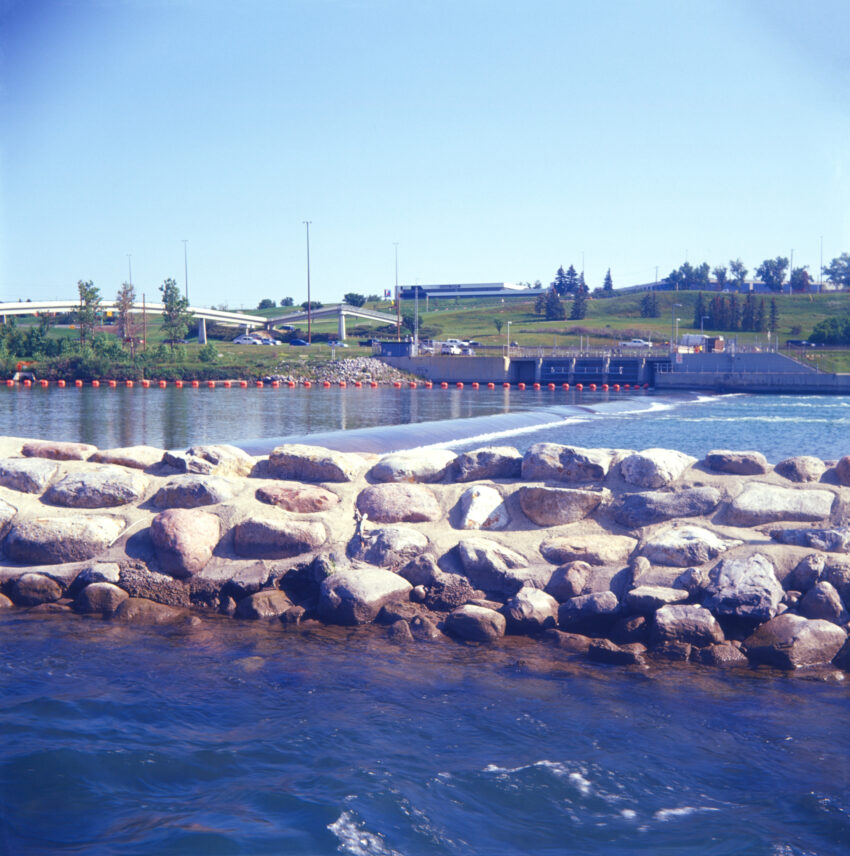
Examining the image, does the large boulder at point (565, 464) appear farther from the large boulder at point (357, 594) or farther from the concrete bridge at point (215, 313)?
the concrete bridge at point (215, 313)

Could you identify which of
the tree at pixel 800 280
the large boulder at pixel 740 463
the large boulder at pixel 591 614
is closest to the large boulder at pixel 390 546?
the large boulder at pixel 591 614

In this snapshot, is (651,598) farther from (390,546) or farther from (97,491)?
(97,491)

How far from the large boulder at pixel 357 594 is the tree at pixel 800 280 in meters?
189

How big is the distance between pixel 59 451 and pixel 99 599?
244 cm

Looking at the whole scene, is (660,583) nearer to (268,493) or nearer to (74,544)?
(268,493)

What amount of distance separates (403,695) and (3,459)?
204 inches

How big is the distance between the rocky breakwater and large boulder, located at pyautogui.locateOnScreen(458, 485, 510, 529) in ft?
0.06

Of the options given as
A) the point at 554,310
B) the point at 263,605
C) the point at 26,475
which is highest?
the point at 554,310

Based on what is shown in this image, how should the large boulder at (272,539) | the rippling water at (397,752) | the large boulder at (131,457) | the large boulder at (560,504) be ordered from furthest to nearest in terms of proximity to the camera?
the large boulder at (131,457), the large boulder at (560,504), the large boulder at (272,539), the rippling water at (397,752)

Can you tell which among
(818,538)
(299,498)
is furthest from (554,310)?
(818,538)

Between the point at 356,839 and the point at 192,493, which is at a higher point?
the point at 192,493

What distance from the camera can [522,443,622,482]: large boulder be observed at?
817cm

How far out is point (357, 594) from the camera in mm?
6977

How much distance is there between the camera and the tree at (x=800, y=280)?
582 feet
